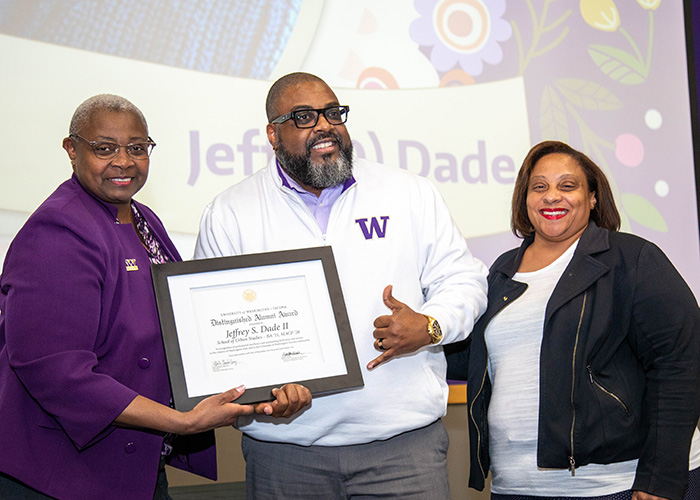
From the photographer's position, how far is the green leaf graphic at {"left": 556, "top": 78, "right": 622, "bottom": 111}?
3518 mm

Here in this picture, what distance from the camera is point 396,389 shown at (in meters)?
2.05

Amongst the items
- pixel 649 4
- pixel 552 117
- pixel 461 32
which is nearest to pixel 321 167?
pixel 461 32

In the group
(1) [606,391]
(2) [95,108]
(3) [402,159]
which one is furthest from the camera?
(3) [402,159]

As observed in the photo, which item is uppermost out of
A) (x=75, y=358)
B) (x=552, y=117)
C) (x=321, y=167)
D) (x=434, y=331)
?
(x=552, y=117)

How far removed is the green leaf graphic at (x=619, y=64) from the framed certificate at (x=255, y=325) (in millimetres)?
2321

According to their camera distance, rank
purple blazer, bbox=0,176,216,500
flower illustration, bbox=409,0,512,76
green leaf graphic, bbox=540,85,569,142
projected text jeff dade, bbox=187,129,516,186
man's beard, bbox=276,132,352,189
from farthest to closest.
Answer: green leaf graphic, bbox=540,85,569,142, flower illustration, bbox=409,0,512,76, projected text jeff dade, bbox=187,129,516,186, man's beard, bbox=276,132,352,189, purple blazer, bbox=0,176,216,500

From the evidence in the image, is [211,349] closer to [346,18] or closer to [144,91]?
[144,91]

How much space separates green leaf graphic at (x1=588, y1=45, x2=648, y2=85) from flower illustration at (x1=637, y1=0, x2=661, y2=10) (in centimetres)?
30

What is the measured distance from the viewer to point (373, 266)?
209 cm

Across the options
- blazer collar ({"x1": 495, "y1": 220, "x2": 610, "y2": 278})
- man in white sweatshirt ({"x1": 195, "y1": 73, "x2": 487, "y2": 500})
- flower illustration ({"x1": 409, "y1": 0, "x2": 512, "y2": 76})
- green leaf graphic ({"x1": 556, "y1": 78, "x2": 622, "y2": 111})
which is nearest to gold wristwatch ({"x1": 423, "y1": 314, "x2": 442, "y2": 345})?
man in white sweatshirt ({"x1": 195, "y1": 73, "x2": 487, "y2": 500})

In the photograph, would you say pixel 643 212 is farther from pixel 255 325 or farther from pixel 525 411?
pixel 255 325

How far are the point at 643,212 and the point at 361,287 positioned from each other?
215 cm

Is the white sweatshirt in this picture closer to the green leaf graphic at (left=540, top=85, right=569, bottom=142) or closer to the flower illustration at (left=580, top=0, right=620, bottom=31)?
the green leaf graphic at (left=540, top=85, right=569, bottom=142)

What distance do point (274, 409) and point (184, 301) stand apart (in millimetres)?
380
